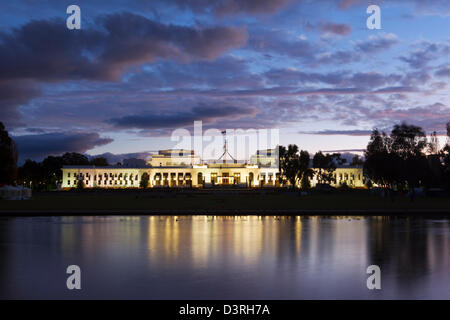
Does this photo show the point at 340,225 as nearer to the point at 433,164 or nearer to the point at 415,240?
the point at 415,240

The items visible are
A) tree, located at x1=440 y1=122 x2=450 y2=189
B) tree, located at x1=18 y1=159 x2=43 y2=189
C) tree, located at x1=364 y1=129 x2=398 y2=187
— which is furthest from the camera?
tree, located at x1=18 y1=159 x2=43 y2=189

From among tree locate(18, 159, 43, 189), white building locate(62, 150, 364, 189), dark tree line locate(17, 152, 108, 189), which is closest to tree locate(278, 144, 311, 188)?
white building locate(62, 150, 364, 189)

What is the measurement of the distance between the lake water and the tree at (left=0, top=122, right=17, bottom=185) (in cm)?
4096

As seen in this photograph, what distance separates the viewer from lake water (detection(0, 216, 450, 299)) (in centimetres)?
1052

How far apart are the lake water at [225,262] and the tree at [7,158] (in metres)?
41.0

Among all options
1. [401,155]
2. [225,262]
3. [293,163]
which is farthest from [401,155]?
[225,262]

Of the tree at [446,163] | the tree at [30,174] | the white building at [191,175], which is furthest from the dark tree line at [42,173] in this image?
the tree at [446,163]

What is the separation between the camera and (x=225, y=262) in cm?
1405

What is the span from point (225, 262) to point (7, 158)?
5382 centimetres

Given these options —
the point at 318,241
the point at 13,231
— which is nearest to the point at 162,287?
the point at 318,241

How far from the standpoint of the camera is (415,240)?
18812 mm

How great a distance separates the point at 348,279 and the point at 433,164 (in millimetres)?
76443

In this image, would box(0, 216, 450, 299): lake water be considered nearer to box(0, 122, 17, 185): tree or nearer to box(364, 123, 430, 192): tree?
box(364, 123, 430, 192): tree
